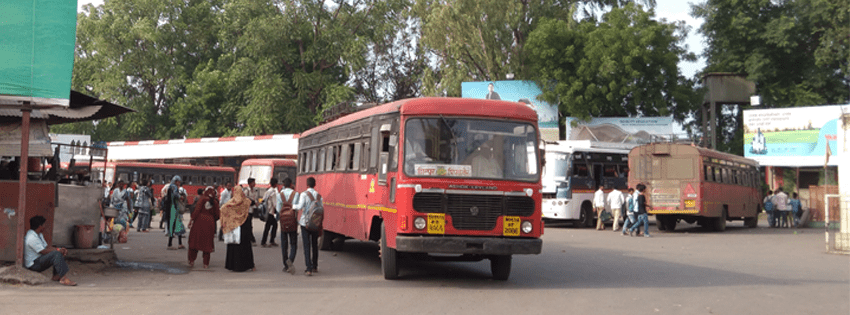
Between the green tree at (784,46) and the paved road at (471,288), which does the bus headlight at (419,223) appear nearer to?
the paved road at (471,288)

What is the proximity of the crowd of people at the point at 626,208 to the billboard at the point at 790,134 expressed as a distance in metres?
15.8

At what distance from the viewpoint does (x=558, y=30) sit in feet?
144

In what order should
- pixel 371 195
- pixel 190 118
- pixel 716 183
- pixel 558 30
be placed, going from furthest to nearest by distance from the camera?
pixel 190 118
pixel 558 30
pixel 716 183
pixel 371 195

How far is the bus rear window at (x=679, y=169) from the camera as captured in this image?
27.6 metres

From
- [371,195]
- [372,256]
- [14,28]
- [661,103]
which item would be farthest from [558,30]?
[14,28]

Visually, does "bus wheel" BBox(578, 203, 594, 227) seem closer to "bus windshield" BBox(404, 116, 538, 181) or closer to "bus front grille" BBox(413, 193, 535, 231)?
"bus windshield" BBox(404, 116, 538, 181)

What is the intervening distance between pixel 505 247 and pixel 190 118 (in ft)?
172

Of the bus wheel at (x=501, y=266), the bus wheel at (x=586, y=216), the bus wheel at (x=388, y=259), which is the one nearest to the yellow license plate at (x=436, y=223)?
the bus wheel at (x=388, y=259)

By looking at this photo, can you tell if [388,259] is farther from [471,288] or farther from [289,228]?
[289,228]

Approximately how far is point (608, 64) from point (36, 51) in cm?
3405

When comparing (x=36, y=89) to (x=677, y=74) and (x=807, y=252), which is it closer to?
(x=807, y=252)

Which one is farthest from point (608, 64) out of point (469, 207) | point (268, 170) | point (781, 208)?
point (469, 207)

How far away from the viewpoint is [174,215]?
60.1ft

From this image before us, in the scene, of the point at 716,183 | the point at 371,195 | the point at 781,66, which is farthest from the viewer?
the point at 781,66
